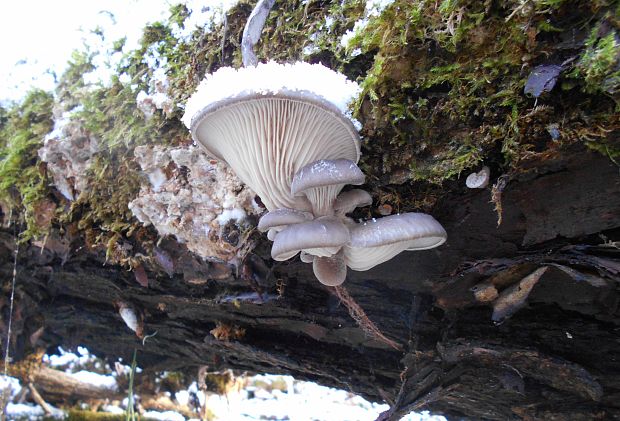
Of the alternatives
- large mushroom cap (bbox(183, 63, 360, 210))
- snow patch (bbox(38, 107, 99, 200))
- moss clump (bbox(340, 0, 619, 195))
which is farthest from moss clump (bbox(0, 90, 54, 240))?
moss clump (bbox(340, 0, 619, 195))

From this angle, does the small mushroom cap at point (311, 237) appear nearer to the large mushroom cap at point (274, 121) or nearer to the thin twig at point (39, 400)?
the large mushroom cap at point (274, 121)

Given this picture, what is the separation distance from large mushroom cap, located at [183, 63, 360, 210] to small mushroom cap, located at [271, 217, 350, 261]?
19cm

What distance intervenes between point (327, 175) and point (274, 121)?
297mm

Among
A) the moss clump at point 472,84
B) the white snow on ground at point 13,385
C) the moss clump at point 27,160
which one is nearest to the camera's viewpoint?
the moss clump at point 472,84

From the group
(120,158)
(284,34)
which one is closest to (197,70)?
(284,34)

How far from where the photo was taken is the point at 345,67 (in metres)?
1.77

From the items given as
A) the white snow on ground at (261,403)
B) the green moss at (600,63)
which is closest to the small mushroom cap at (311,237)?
the green moss at (600,63)

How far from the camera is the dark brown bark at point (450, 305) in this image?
5.40ft

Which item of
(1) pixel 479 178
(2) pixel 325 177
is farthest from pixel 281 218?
(1) pixel 479 178

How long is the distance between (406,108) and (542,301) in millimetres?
1112

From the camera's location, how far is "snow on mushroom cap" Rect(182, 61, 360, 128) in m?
1.38

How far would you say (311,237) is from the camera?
4.97 feet

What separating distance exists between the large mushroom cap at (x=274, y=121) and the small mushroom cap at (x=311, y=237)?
0.19 m

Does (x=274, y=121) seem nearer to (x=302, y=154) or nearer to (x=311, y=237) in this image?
(x=302, y=154)
